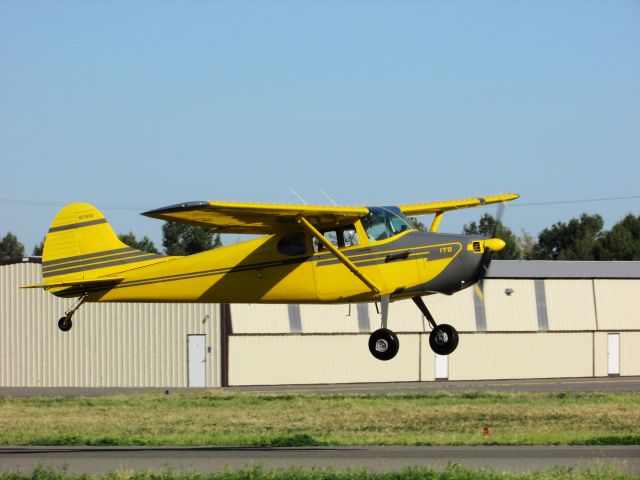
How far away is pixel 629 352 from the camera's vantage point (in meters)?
62.2

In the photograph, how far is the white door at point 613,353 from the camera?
203 ft

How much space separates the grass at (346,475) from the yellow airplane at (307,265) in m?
3.96

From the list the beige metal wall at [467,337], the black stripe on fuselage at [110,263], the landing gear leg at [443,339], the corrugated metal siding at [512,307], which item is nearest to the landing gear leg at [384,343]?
the landing gear leg at [443,339]

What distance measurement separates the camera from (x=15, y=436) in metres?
31.2

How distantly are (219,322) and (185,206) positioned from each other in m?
34.8

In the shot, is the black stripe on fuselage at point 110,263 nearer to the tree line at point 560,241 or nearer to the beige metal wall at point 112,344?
the beige metal wall at point 112,344

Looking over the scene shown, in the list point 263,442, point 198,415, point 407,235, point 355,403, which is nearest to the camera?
point 407,235

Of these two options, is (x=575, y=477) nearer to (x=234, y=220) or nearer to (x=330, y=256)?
(x=330, y=256)

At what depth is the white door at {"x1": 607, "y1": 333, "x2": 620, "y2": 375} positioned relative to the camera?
62000mm

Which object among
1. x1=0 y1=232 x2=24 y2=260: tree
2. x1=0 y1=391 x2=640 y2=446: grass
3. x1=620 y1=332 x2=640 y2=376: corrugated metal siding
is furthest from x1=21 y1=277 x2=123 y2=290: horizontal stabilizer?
x1=0 y1=232 x2=24 y2=260: tree

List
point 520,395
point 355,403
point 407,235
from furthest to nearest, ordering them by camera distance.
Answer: point 520,395 < point 355,403 < point 407,235

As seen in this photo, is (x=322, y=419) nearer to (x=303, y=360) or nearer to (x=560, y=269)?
(x=303, y=360)

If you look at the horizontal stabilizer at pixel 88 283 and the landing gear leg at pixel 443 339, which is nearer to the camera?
the landing gear leg at pixel 443 339

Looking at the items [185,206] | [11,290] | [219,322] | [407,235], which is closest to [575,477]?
[407,235]
